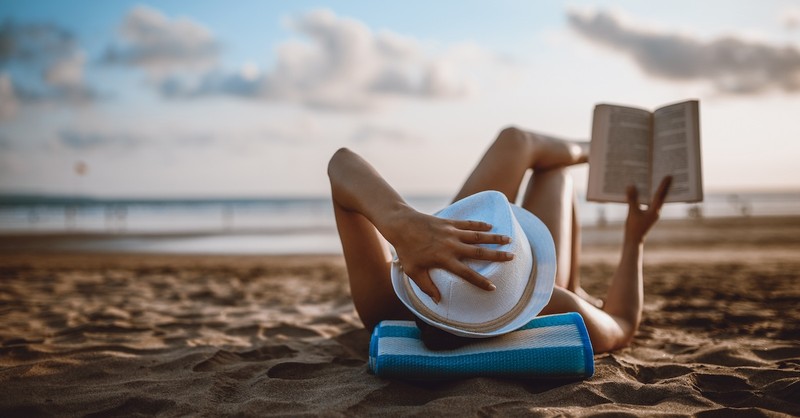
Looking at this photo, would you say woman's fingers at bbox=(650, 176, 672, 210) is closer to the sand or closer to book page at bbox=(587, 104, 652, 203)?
book page at bbox=(587, 104, 652, 203)

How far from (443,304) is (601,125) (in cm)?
167

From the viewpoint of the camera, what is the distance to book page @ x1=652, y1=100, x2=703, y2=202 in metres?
2.62

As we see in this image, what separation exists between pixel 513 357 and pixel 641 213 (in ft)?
4.27

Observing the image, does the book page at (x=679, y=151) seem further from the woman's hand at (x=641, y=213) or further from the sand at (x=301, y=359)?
the sand at (x=301, y=359)

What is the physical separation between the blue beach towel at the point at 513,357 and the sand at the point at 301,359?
53 millimetres

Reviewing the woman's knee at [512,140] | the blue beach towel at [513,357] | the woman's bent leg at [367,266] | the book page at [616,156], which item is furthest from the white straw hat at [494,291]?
the book page at [616,156]

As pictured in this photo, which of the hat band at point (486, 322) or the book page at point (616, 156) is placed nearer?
the hat band at point (486, 322)

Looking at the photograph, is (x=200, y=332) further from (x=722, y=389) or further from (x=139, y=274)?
(x=139, y=274)

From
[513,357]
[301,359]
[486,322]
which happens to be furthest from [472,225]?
[301,359]

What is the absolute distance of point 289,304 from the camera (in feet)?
14.8

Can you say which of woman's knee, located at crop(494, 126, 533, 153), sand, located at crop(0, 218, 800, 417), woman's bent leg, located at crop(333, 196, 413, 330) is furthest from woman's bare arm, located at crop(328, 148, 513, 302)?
woman's knee, located at crop(494, 126, 533, 153)

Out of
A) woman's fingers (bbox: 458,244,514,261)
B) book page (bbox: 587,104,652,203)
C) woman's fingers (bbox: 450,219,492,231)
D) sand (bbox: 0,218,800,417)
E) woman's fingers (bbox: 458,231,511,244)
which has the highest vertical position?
book page (bbox: 587,104,652,203)

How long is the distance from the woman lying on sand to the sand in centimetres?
29

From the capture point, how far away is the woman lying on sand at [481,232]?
1724mm
